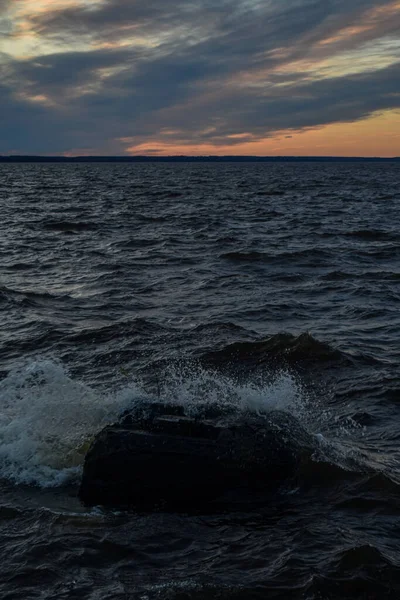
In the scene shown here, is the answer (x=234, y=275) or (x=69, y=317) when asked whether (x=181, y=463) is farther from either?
(x=234, y=275)

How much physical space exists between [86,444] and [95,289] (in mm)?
9489

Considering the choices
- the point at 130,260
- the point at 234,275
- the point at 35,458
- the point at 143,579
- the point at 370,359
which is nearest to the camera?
the point at 143,579

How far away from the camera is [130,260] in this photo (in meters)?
20.7

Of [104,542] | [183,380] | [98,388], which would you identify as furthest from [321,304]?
[104,542]

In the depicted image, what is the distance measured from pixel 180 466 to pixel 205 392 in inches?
112

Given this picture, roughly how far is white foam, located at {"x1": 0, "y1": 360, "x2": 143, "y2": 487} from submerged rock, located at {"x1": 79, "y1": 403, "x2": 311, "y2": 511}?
0.86 metres

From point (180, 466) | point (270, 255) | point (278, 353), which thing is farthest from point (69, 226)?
point (180, 466)

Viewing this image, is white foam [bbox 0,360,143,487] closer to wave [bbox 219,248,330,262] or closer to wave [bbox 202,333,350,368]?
wave [bbox 202,333,350,368]

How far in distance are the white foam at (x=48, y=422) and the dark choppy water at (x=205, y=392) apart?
3 cm

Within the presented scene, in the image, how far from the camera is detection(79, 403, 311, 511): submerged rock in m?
6.13

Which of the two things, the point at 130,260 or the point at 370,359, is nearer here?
the point at 370,359

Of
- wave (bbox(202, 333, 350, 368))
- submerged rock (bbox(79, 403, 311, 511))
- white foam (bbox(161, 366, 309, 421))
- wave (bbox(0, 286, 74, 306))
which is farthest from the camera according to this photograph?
wave (bbox(0, 286, 74, 306))

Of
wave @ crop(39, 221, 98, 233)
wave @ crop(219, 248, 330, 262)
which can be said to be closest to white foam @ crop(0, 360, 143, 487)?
wave @ crop(219, 248, 330, 262)

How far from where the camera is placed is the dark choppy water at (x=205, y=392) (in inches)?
208
